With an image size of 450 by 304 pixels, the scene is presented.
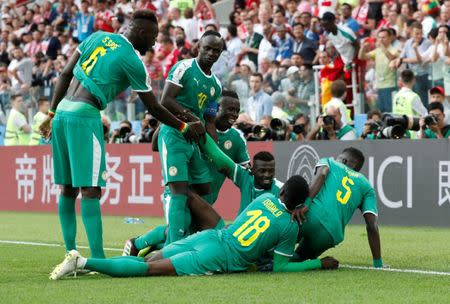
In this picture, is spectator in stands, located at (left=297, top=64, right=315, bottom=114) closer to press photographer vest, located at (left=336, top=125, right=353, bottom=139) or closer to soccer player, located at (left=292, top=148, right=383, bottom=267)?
press photographer vest, located at (left=336, top=125, right=353, bottom=139)

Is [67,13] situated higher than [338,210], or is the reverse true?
[67,13]

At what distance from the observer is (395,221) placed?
1634cm

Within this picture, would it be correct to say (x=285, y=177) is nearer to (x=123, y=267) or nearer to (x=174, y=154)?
(x=174, y=154)

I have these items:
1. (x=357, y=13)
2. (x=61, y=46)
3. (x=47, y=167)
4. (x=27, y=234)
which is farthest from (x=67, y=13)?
(x=27, y=234)

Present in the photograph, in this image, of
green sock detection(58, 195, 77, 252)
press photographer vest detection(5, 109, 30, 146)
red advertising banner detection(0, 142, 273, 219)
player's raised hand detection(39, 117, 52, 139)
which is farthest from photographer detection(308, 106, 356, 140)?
press photographer vest detection(5, 109, 30, 146)

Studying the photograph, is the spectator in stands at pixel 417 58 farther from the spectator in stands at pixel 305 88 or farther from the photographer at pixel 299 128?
the photographer at pixel 299 128

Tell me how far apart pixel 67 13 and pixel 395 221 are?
16.5 meters

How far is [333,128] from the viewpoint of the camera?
17.2 metres

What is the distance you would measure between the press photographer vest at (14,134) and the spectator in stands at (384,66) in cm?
855

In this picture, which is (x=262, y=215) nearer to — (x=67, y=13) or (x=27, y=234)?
(x=27, y=234)

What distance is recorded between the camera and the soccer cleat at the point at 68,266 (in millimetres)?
8883

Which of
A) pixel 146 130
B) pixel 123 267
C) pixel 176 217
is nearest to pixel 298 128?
pixel 146 130

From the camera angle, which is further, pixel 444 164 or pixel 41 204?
pixel 41 204

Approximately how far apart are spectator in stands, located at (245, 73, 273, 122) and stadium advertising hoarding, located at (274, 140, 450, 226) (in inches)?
84.6
